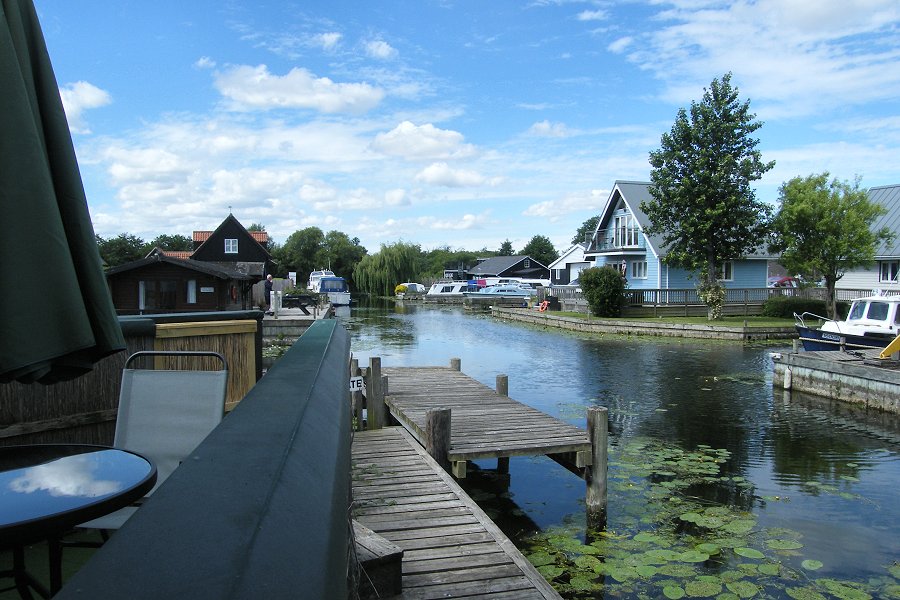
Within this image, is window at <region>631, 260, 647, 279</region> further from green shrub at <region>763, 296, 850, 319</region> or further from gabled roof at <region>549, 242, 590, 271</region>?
gabled roof at <region>549, 242, 590, 271</region>

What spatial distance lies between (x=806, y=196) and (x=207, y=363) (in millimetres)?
30782

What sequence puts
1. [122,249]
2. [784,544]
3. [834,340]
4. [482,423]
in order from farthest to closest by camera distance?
[122,249]
[834,340]
[482,423]
[784,544]

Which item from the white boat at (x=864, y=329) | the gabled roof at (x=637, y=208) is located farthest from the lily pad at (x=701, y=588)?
the gabled roof at (x=637, y=208)

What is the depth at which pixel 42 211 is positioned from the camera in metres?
1.91

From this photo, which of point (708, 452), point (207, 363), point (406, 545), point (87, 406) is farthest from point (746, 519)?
point (87, 406)

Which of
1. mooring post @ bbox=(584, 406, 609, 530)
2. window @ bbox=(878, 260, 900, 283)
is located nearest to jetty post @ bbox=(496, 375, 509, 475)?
mooring post @ bbox=(584, 406, 609, 530)

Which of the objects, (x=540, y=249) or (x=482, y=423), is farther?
(x=540, y=249)

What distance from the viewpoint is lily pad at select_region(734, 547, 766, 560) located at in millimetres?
6754

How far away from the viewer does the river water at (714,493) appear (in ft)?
21.1

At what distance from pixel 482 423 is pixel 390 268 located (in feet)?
212

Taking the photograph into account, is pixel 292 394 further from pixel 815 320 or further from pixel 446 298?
pixel 446 298

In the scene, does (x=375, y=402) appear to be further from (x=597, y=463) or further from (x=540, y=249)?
(x=540, y=249)

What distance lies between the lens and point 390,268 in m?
73.0

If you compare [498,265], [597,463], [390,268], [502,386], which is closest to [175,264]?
[502,386]
